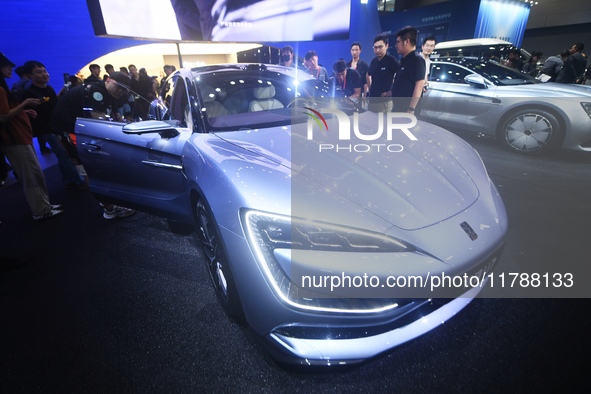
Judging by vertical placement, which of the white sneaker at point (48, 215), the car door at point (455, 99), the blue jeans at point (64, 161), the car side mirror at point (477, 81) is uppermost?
the car side mirror at point (477, 81)

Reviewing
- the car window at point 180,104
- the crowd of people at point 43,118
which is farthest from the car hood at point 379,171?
the crowd of people at point 43,118

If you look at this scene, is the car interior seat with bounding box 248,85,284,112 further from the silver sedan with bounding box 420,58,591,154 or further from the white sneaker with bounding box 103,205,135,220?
the silver sedan with bounding box 420,58,591,154

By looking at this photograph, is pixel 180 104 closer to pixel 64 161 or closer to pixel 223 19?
pixel 64 161

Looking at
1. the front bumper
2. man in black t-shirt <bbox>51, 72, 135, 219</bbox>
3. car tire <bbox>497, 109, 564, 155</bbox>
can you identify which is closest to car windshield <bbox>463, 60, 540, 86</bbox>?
car tire <bbox>497, 109, 564, 155</bbox>

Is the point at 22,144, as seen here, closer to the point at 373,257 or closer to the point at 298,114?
the point at 298,114

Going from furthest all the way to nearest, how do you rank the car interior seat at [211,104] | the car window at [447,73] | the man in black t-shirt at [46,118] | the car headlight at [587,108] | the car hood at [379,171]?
the car window at [447,73]
the car headlight at [587,108]
the man in black t-shirt at [46,118]
the car interior seat at [211,104]
the car hood at [379,171]

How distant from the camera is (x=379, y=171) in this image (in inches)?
58.2

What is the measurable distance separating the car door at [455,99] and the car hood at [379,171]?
3261 mm

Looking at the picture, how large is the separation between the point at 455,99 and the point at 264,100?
3921 mm

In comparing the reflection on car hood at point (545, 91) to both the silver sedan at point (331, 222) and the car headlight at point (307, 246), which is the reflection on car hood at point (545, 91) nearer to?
the silver sedan at point (331, 222)

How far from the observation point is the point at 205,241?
1.84 meters

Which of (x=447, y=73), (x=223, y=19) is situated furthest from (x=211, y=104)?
(x=223, y=19)

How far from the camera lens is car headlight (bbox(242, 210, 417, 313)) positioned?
3.54 feet

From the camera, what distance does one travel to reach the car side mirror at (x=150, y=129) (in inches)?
69.8
